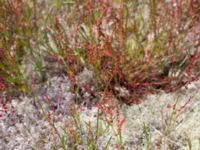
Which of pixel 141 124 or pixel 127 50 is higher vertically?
pixel 127 50

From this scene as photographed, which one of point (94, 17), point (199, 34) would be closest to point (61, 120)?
point (94, 17)

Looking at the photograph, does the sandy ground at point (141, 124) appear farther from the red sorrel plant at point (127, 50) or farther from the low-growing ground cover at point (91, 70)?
the red sorrel plant at point (127, 50)

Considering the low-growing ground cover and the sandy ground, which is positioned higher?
the low-growing ground cover

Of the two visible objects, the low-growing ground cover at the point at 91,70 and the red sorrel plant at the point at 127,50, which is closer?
the low-growing ground cover at the point at 91,70

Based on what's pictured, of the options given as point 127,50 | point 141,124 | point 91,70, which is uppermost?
point 127,50

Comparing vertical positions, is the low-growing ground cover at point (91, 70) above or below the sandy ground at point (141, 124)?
above

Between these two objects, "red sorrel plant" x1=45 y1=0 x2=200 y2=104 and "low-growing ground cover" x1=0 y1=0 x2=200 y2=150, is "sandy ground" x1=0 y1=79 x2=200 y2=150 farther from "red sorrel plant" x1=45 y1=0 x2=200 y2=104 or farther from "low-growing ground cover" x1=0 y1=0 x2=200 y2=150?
"red sorrel plant" x1=45 y1=0 x2=200 y2=104

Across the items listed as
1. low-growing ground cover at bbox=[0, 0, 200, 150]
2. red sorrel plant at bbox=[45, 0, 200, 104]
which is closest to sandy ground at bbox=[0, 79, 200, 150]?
low-growing ground cover at bbox=[0, 0, 200, 150]

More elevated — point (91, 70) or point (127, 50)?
point (127, 50)

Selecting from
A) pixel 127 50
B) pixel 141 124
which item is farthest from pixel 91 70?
pixel 141 124

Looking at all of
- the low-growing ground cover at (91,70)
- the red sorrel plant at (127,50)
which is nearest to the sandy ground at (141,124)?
the low-growing ground cover at (91,70)

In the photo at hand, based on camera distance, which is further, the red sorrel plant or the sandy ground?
the red sorrel plant

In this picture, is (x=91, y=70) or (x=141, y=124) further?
(x=91, y=70)

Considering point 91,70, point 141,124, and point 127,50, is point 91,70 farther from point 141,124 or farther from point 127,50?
point 141,124
